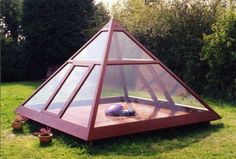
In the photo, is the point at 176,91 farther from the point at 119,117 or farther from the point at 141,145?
the point at 141,145

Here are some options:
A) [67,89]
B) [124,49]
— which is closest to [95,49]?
[124,49]

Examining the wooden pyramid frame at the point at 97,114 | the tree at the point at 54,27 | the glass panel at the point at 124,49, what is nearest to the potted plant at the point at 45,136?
the wooden pyramid frame at the point at 97,114

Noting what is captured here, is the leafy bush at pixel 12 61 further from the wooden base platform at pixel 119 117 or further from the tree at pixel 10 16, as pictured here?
the wooden base platform at pixel 119 117

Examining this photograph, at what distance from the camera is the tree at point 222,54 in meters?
12.8

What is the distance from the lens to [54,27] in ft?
74.6

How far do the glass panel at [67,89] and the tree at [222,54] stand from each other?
19.3 feet

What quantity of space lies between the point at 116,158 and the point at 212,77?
7.84 meters

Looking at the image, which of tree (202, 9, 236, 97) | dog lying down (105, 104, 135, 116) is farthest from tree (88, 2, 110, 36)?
dog lying down (105, 104, 135, 116)

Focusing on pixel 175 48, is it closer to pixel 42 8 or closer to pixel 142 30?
pixel 142 30

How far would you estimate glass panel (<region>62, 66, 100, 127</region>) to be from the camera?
25.3 ft

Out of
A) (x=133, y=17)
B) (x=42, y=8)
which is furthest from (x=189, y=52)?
(x=42, y=8)

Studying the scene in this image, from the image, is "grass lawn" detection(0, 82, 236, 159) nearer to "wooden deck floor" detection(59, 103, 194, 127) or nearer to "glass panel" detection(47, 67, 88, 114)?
"wooden deck floor" detection(59, 103, 194, 127)

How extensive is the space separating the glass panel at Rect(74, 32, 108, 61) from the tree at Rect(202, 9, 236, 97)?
5.36 metres

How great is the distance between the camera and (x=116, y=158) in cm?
665
